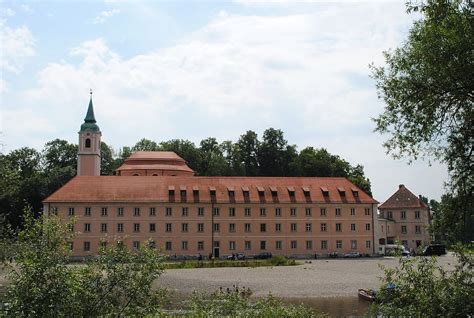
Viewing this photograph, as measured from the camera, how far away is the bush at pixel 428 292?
1438 centimetres

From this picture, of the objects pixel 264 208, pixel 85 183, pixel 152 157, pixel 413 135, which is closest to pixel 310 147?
pixel 152 157

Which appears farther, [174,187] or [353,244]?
[353,244]

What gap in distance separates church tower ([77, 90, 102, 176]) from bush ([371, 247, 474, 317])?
8234 centimetres

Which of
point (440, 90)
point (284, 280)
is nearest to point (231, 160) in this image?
point (284, 280)

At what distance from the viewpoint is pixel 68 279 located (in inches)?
562

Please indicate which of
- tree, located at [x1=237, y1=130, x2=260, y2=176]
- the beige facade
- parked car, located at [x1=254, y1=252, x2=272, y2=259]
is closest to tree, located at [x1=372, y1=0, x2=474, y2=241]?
parked car, located at [x1=254, y1=252, x2=272, y2=259]

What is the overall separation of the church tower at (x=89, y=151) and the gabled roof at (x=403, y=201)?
148ft

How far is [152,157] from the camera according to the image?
96.8 meters

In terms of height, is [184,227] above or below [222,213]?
below

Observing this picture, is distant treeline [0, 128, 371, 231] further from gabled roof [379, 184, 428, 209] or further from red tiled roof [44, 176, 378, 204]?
red tiled roof [44, 176, 378, 204]

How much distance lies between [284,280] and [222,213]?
29.2 m

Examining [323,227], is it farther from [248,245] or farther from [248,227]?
[248,245]

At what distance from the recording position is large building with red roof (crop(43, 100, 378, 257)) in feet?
229

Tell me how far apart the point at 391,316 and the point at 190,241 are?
57.0 m
